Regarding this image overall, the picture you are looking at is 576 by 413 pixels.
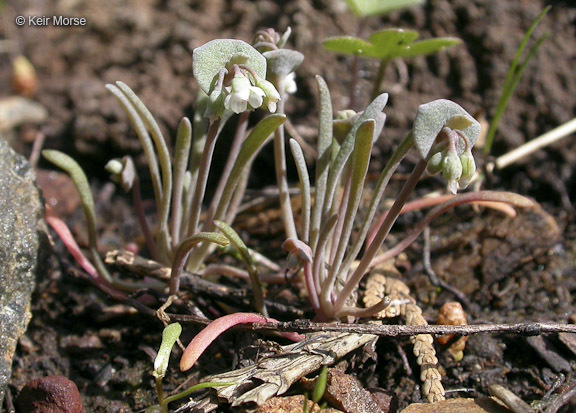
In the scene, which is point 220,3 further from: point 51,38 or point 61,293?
point 61,293

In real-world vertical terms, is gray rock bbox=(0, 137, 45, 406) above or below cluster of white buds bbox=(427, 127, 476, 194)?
below

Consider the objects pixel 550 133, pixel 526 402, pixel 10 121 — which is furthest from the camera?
pixel 10 121

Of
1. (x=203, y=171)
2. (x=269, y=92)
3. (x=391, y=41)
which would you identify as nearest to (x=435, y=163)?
(x=269, y=92)

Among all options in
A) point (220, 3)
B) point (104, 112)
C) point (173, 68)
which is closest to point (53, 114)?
point (104, 112)

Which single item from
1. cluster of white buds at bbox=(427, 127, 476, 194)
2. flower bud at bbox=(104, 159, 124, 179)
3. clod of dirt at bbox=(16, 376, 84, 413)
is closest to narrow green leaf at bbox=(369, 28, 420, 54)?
cluster of white buds at bbox=(427, 127, 476, 194)

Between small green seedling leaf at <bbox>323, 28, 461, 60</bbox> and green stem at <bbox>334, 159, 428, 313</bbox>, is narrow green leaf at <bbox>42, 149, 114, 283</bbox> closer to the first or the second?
green stem at <bbox>334, 159, 428, 313</bbox>

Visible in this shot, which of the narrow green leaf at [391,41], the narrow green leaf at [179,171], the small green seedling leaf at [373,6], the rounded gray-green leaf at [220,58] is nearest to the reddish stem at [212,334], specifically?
the narrow green leaf at [179,171]
